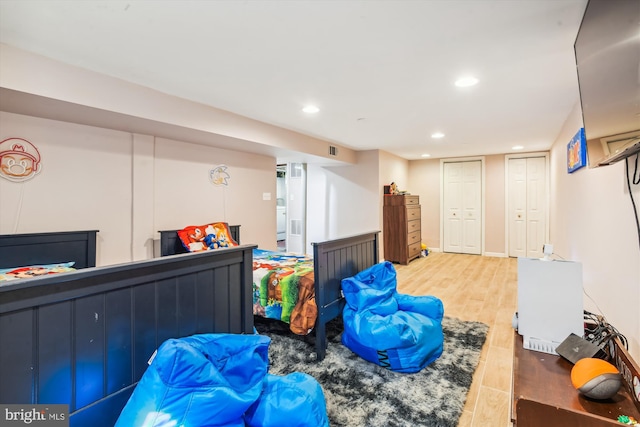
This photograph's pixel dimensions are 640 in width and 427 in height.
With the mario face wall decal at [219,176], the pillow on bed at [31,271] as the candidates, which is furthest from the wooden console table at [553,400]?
the mario face wall decal at [219,176]

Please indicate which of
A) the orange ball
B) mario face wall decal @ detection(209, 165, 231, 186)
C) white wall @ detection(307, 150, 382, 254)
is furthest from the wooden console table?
white wall @ detection(307, 150, 382, 254)

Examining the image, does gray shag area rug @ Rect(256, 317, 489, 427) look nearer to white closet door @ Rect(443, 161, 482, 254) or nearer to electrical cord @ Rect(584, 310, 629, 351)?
electrical cord @ Rect(584, 310, 629, 351)

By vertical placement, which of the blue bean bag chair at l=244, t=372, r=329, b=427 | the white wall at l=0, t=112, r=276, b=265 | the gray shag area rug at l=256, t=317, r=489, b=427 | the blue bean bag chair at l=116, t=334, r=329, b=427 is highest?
the white wall at l=0, t=112, r=276, b=265

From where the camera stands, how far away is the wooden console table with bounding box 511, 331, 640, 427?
82cm

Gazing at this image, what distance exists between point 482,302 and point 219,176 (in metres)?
3.75

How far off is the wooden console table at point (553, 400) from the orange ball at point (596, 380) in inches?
1.3

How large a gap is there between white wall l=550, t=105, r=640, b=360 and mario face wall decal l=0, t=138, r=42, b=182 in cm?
398

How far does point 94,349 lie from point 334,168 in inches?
215

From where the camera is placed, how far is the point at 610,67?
1130 mm

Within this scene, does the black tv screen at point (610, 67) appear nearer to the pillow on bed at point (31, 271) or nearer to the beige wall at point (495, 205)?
the pillow on bed at point (31, 271)

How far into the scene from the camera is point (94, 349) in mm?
1172

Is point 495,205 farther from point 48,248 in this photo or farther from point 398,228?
point 48,248

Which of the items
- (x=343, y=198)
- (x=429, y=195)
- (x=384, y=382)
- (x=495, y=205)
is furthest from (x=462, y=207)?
(x=384, y=382)

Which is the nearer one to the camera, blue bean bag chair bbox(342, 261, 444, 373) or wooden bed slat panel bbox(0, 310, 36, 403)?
wooden bed slat panel bbox(0, 310, 36, 403)
